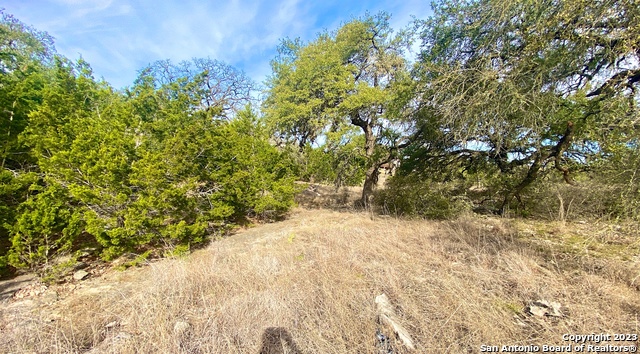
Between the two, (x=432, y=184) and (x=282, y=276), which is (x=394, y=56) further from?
(x=282, y=276)

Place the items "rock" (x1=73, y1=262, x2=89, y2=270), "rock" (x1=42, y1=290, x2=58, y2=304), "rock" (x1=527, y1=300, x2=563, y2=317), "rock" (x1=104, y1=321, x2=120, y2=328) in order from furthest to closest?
1. "rock" (x1=73, y1=262, x2=89, y2=270)
2. "rock" (x1=42, y1=290, x2=58, y2=304)
3. "rock" (x1=104, y1=321, x2=120, y2=328)
4. "rock" (x1=527, y1=300, x2=563, y2=317)

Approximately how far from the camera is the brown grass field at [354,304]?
6.78 ft

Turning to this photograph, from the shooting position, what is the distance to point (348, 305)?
2.60 metres

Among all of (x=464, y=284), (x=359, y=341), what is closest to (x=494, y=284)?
(x=464, y=284)

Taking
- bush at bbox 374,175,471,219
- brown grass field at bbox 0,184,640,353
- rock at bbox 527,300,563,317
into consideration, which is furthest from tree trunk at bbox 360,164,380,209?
rock at bbox 527,300,563,317

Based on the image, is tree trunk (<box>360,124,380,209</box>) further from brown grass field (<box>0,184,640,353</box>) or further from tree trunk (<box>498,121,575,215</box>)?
brown grass field (<box>0,184,640,353</box>)

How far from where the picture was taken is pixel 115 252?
546 centimetres

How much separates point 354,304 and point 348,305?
68mm

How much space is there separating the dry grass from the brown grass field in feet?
0.04

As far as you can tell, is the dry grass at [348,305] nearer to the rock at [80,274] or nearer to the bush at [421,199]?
the rock at [80,274]

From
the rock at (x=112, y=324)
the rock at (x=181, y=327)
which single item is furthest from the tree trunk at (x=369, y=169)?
the rock at (x=112, y=324)

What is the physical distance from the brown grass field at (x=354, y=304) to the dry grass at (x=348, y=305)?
1cm

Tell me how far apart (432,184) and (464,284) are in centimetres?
645

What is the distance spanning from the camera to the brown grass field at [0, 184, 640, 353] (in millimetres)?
2066
